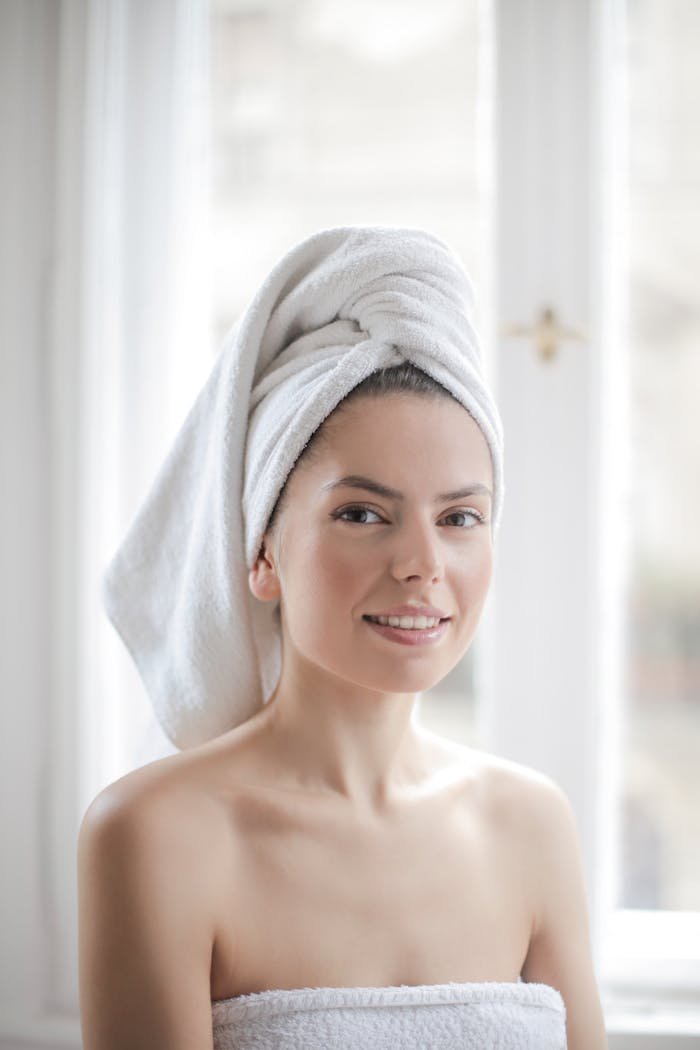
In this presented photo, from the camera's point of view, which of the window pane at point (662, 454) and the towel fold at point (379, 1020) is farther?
the window pane at point (662, 454)

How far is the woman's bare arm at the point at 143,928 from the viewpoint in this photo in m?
0.90

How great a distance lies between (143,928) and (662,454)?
1007 millimetres

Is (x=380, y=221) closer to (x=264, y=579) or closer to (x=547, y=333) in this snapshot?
(x=547, y=333)

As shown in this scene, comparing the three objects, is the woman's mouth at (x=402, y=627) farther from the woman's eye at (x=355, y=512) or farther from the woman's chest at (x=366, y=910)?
the woman's chest at (x=366, y=910)

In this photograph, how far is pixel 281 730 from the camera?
3.44 feet

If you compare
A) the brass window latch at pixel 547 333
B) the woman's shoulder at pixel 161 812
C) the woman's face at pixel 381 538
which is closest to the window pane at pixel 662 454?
the brass window latch at pixel 547 333

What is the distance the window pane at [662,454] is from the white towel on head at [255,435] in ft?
1.84

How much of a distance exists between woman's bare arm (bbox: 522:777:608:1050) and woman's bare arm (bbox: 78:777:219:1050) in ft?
1.24

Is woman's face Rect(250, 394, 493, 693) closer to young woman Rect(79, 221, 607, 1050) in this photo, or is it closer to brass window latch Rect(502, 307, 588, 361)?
young woman Rect(79, 221, 607, 1050)

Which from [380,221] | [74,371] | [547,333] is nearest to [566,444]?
[547,333]

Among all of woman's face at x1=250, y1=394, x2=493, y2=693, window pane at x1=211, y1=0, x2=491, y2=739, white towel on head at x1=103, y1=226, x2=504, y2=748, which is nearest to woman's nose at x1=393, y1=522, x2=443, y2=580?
woman's face at x1=250, y1=394, x2=493, y2=693

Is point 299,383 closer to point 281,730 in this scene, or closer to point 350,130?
point 281,730

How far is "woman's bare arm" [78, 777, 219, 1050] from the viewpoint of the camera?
0.90 m

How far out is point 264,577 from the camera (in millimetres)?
1017
